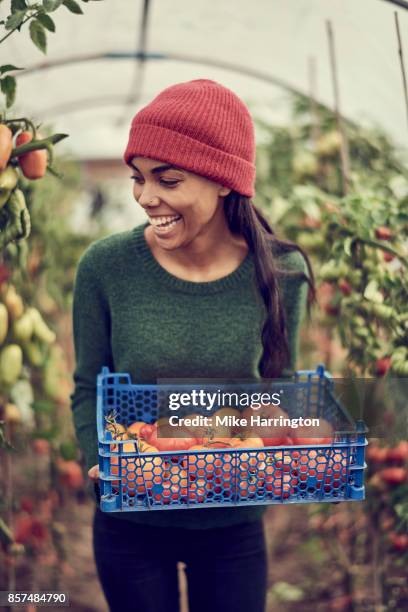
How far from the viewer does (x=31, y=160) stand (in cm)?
158

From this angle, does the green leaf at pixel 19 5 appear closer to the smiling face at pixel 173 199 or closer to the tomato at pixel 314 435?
the smiling face at pixel 173 199

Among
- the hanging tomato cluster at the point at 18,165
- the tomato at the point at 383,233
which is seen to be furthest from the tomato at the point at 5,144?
the tomato at the point at 383,233

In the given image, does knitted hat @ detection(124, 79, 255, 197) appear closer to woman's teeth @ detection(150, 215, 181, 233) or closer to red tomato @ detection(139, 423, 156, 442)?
woman's teeth @ detection(150, 215, 181, 233)

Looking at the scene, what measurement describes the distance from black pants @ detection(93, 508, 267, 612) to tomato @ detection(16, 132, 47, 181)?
29.0 inches

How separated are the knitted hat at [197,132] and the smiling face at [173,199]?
2 cm

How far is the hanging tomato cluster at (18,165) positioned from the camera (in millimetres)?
1534

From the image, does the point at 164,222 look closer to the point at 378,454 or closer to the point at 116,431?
the point at 116,431

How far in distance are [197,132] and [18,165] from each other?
16.1 inches

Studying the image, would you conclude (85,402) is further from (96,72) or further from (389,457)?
(96,72)

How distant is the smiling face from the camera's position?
4.76 ft

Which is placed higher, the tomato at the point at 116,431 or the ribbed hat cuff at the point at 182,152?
the ribbed hat cuff at the point at 182,152

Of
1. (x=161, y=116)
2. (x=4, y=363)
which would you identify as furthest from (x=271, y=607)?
(x=161, y=116)

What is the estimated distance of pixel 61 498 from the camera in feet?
9.56

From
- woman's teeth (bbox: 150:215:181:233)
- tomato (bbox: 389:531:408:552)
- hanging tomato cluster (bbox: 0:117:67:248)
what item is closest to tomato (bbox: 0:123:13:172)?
hanging tomato cluster (bbox: 0:117:67:248)
